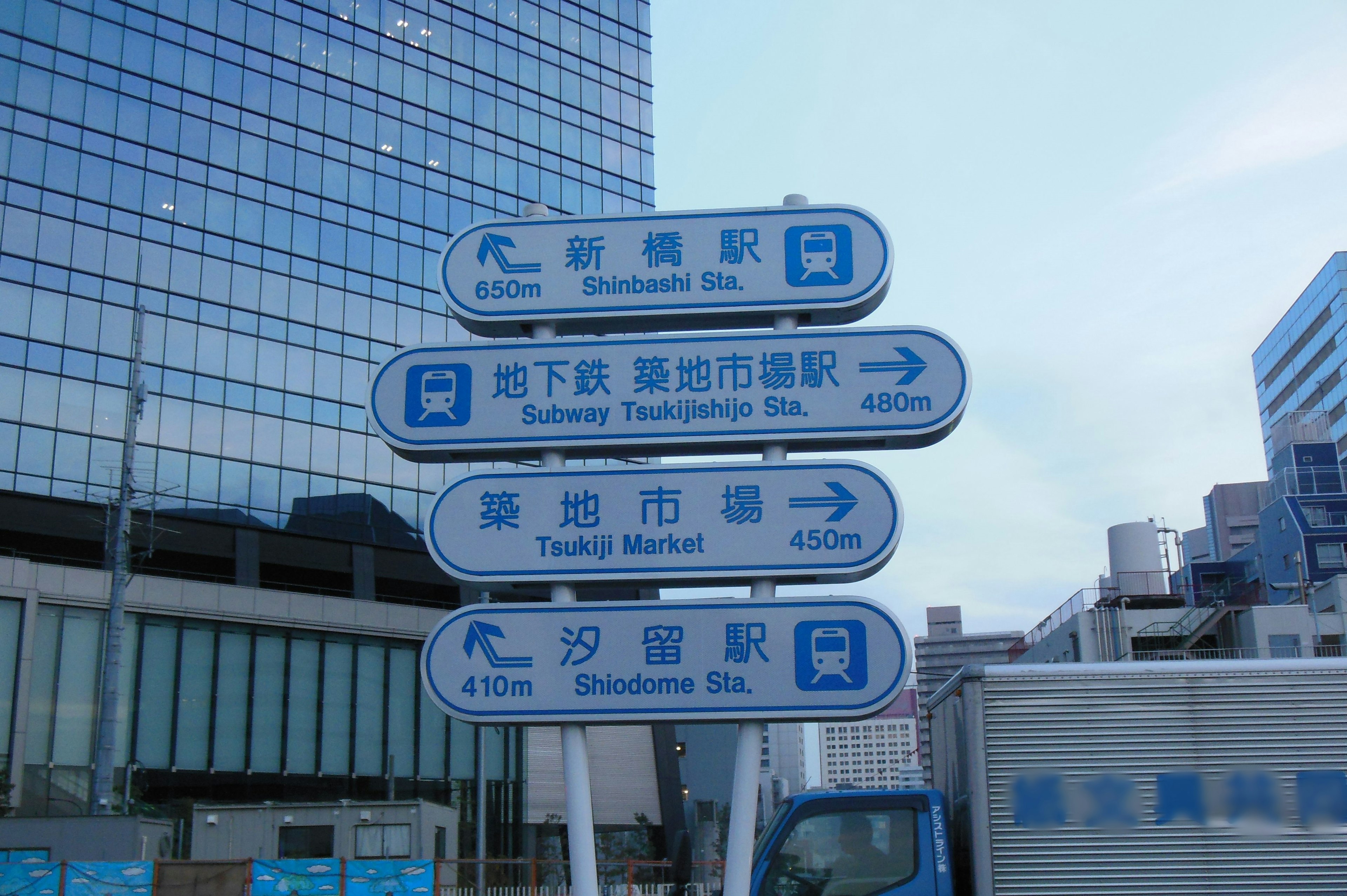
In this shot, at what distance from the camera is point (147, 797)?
43.4m

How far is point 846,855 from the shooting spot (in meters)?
9.43

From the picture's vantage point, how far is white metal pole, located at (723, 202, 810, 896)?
29.4ft

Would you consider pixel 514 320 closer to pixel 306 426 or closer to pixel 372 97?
pixel 306 426

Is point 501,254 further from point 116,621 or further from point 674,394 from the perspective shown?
point 116,621

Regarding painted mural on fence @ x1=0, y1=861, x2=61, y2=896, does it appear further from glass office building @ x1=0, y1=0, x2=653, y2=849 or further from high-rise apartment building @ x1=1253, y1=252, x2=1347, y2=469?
high-rise apartment building @ x1=1253, y1=252, x2=1347, y2=469

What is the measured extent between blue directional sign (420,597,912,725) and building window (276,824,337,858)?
22227 mm

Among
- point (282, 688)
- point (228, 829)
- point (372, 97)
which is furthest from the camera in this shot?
point (372, 97)

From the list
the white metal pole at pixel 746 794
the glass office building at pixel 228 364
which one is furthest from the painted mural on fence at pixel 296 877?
the glass office building at pixel 228 364

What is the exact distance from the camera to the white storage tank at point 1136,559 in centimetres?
5150

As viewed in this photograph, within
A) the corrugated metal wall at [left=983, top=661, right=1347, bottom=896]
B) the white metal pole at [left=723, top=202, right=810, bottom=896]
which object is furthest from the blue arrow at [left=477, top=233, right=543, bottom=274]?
the corrugated metal wall at [left=983, top=661, right=1347, bottom=896]

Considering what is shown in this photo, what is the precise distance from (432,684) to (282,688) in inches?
1629

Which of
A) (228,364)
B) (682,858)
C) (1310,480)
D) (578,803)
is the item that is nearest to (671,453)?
(578,803)

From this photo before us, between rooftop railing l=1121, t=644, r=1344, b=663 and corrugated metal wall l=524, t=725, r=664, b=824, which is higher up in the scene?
rooftop railing l=1121, t=644, r=1344, b=663

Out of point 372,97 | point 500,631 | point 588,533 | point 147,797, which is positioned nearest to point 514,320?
point 588,533
